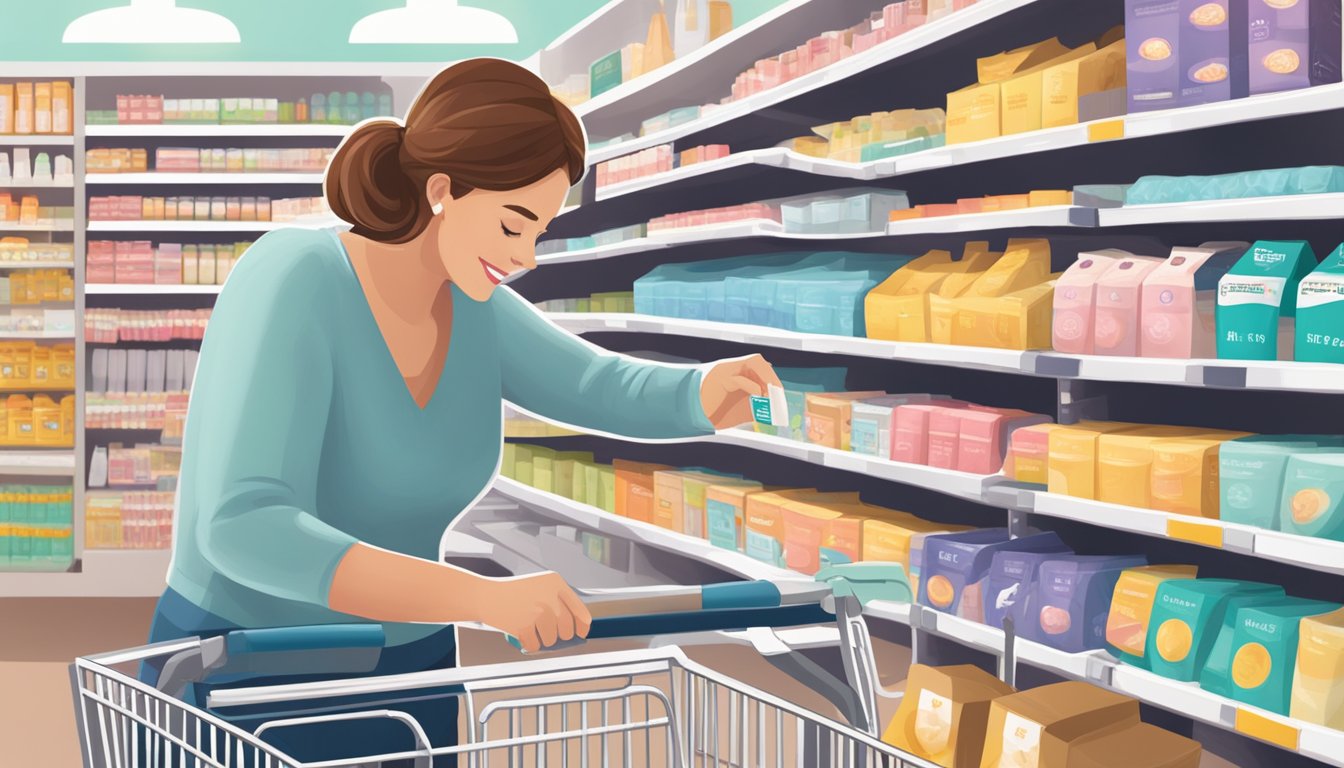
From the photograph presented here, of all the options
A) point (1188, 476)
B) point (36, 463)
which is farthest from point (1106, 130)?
point (36, 463)

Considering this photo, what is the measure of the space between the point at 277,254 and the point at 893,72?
3.01 m

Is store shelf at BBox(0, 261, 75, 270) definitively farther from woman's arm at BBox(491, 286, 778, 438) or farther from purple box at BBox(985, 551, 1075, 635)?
woman's arm at BBox(491, 286, 778, 438)

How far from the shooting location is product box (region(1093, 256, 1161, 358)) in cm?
286

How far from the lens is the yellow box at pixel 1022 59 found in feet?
10.8

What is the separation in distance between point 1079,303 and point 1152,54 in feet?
1.84

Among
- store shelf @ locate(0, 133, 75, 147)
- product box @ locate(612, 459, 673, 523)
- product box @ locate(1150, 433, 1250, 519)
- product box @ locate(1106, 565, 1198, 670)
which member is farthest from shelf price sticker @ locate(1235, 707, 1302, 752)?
store shelf @ locate(0, 133, 75, 147)

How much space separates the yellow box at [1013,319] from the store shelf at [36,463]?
18.7ft

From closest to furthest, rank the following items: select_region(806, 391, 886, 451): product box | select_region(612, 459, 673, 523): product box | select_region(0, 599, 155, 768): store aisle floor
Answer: select_region(806, 391, 886, 451): product box, select_region(0, 599, 155, 768): store aisle floor, select_region(612, 459, 673, 523): product box

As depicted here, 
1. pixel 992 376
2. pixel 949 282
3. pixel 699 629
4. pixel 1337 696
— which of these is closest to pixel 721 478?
pixel 992 376

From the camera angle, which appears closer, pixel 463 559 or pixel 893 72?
pixel 893 72

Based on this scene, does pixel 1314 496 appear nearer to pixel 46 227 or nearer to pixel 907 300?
pixel 907 300

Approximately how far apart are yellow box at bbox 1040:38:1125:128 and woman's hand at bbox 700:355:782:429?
156cm

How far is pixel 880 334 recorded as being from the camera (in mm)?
3623

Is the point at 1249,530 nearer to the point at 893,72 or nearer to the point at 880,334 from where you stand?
the point at 880,334
